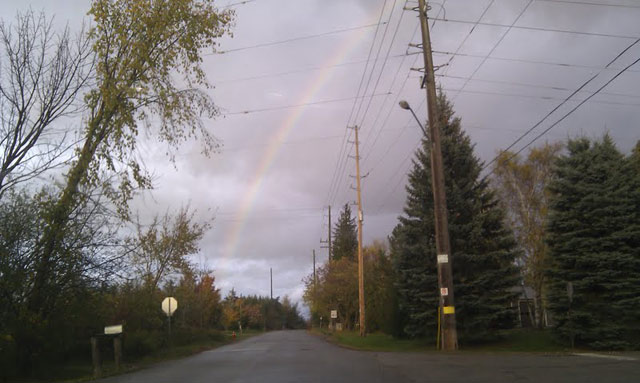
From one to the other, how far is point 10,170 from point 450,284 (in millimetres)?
15118

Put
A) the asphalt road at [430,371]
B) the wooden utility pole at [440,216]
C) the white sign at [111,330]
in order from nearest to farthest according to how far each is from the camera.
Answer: the asphalt road at [430,371]
the white sign at [111,330]
the wooden utility pole at [440,216]

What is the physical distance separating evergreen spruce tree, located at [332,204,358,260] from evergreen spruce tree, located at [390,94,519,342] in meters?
48.6

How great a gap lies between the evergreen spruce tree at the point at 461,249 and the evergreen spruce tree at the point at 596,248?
2289 millimetres

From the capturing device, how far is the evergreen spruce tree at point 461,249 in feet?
77.8

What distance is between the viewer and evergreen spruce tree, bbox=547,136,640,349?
2073cm

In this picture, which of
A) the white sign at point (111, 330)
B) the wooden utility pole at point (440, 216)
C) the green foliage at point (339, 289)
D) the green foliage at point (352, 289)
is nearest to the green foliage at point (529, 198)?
the green foliage at point (352, 289)

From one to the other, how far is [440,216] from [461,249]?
520cm

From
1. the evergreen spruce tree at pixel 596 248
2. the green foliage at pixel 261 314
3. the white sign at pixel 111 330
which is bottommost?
the green foliage at pixel 261 314

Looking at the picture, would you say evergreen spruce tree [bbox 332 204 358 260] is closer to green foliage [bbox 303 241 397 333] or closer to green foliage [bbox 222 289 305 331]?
green foliage [bbox 303 241 397 333]

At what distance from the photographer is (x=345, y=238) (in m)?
82.7

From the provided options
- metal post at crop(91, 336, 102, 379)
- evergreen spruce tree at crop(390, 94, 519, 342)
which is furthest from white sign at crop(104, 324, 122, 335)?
evergreen spruce tree at crop(390, 94, 519, 342)

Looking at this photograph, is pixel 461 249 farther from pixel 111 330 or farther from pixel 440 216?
pixel 111 330

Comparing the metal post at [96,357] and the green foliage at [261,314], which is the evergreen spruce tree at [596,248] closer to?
the metal post at [96,357]

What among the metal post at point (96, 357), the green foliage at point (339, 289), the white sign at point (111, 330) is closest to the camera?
the metal post at point (96, 357)
